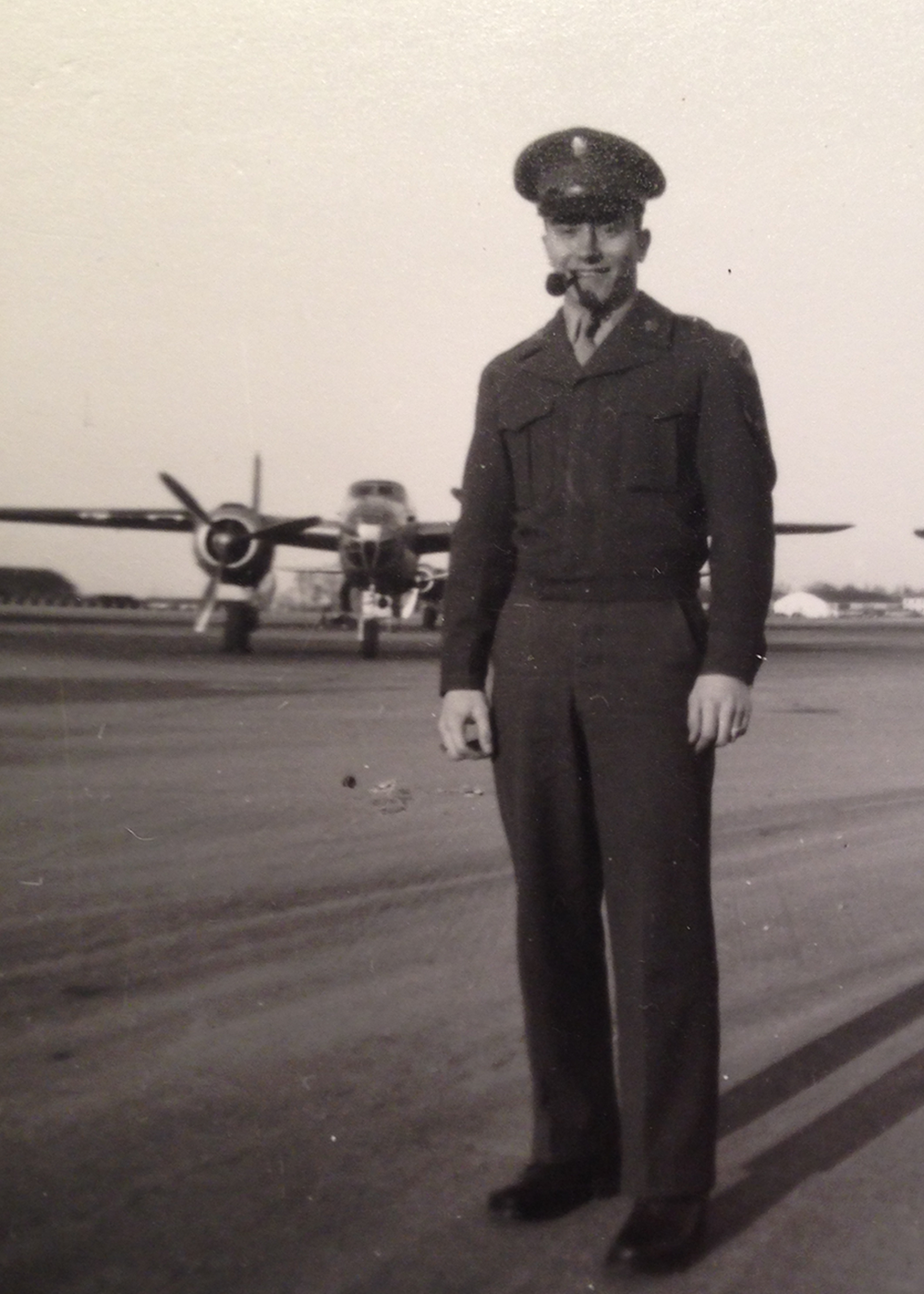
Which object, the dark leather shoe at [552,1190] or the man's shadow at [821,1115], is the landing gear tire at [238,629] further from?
the dark leather shoe at [552,1190]

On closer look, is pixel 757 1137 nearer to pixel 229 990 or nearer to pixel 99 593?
pixel 229 990

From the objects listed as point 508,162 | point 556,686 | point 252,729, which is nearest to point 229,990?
point 556,686

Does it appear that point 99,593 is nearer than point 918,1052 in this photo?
No

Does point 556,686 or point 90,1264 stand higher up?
point 556,686

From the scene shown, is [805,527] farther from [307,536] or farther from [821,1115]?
[307,536]

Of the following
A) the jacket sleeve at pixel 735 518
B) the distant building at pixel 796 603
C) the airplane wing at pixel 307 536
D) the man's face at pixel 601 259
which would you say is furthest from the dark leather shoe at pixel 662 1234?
the airplane wing at pixel 307 536

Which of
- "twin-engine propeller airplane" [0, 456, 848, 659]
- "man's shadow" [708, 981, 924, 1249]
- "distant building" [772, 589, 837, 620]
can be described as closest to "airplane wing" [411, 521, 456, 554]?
"twin-engine propeller airplane" [0, 456, 848, 659]

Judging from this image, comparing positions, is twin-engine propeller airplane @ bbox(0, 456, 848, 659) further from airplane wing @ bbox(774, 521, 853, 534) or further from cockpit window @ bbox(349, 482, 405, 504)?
airplane wing @ bbox(774, 521, 853, 534)
